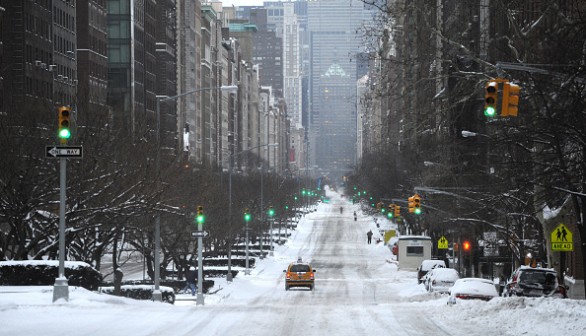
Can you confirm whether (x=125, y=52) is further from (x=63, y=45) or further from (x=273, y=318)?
(x=273, y=318)

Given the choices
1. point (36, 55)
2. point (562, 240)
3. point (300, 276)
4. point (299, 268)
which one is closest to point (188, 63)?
point (36, 55)

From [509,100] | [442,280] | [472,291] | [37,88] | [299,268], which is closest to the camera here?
[509,100]

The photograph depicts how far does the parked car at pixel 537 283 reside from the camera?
40.8 m

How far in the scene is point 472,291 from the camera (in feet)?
138

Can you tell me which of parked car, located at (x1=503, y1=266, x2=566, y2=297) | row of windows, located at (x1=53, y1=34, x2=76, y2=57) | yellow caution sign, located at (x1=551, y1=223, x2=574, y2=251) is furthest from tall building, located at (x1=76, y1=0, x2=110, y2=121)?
parked car, located at (x1=503, y1=266, x2=566, y2=297)

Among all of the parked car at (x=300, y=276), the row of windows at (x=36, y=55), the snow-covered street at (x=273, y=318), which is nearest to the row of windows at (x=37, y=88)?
the row of windows at (x=36, y=55)

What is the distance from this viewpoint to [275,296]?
64125 mm

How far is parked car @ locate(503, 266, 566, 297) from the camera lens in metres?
40.8

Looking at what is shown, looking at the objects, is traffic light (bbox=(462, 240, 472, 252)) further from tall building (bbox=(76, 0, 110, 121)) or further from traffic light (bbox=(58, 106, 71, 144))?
traffic light (bbox=(58, 106, 71, 144))

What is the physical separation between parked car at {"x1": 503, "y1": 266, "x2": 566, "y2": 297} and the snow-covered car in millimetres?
1028

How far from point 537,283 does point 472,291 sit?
7.32 feet

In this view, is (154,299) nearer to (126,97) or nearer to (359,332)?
(359,332)

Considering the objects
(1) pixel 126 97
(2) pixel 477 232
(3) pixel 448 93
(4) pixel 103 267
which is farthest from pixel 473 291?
(1) pixel 126 97

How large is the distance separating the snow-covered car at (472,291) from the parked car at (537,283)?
1028 millimetres
